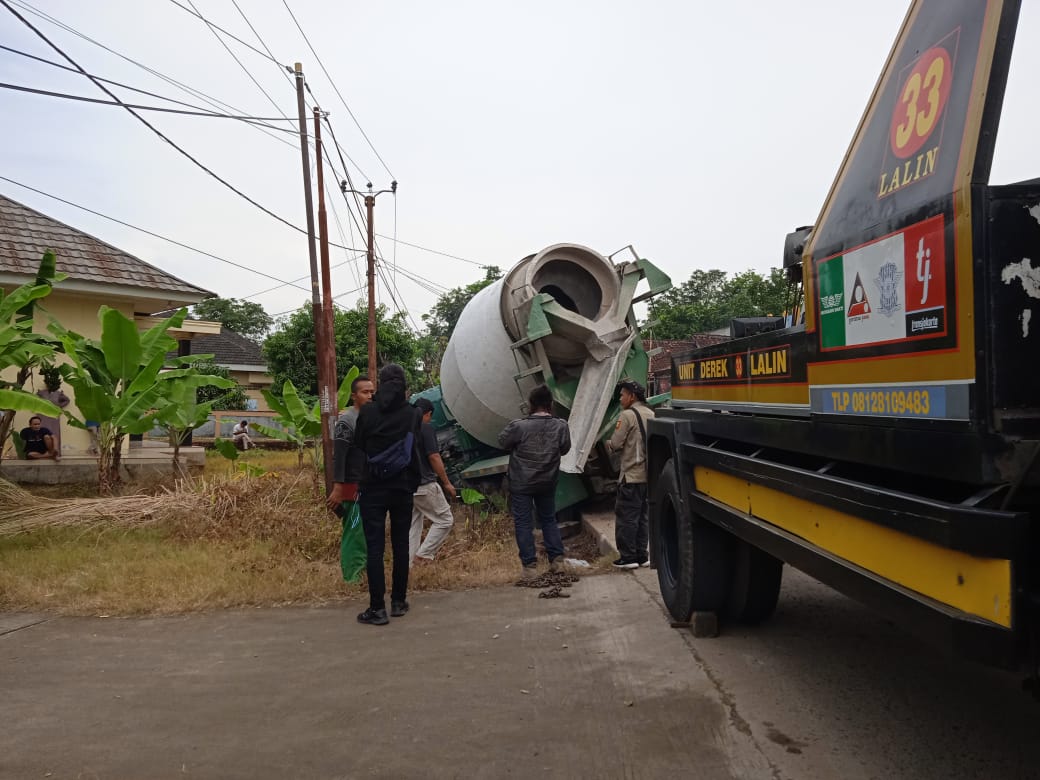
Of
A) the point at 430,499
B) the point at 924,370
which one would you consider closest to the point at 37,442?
the point at 430,499

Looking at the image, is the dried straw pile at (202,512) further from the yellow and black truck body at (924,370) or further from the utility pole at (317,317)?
the yellow and black truck body at (924,370)

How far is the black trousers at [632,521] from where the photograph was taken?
704cm

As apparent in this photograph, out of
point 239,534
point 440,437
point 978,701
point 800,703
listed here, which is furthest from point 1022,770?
point 440,437

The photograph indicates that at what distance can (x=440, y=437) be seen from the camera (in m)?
11.3

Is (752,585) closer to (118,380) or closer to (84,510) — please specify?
(84,510)

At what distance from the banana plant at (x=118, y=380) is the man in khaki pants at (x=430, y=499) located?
15.1ft

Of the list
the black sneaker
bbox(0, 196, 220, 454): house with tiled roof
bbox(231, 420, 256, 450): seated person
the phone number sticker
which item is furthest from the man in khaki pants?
bbox(231, 420, 256, 450): seated person

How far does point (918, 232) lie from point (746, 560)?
9.55 ft

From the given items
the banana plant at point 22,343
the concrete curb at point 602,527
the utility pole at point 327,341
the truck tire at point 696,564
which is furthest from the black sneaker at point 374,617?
the banana plant at point 22,343

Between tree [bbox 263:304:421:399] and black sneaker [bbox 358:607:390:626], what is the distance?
923 inches

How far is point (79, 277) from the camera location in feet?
45.5

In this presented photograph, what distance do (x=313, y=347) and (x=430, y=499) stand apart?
23.2m

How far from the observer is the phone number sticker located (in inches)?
86.6

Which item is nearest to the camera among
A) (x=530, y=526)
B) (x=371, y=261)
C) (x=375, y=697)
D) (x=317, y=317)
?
(x=375, y=697)
